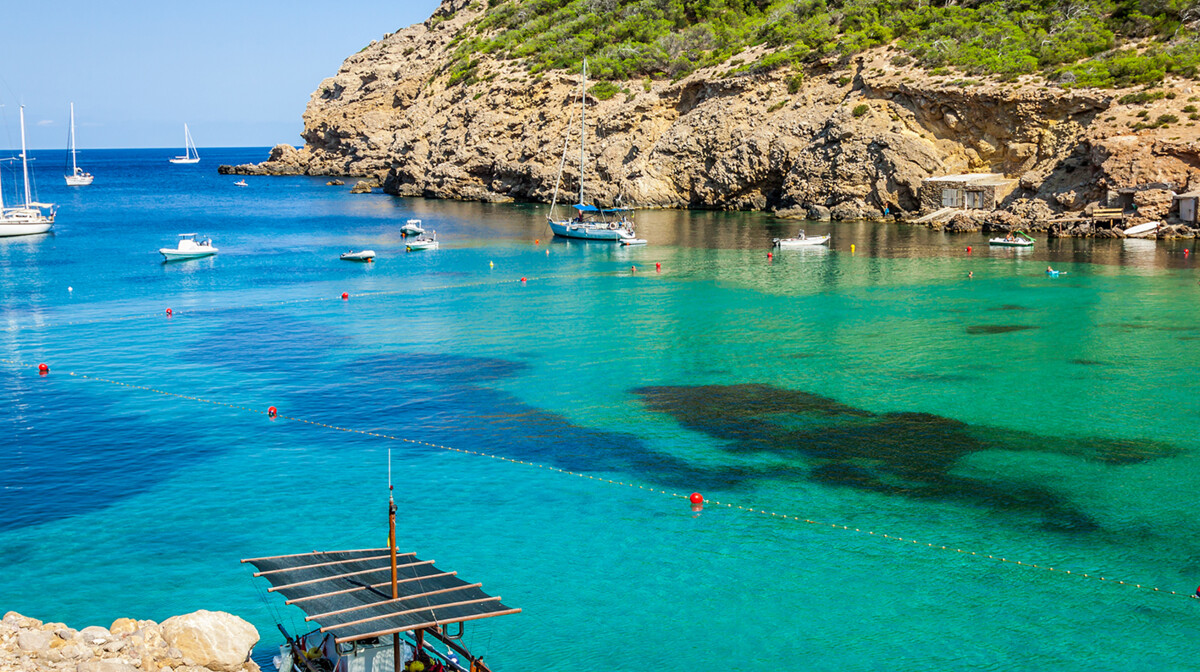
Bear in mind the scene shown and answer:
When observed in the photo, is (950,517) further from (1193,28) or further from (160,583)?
(1193,28)

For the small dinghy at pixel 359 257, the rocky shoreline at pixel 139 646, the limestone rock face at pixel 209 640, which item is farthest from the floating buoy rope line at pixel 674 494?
the small dinghy at pixel 359 257

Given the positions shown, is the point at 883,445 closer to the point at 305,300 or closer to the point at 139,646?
the point at 139,646

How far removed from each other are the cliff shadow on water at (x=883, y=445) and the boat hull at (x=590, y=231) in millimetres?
45827

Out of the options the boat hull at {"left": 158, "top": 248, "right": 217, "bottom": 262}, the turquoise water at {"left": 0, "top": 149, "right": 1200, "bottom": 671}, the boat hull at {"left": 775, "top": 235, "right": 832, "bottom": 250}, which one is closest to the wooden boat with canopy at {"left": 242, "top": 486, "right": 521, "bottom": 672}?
the turquoise water at {"left": 0, "top": 149, "right": 1200, "bottom": 671}

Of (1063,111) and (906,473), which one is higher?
(1063,111)

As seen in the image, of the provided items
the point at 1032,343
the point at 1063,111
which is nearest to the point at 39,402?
the point at 1032,343

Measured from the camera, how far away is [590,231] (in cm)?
8244

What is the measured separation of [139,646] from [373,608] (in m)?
4.52

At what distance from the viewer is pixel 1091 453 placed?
93.0ft

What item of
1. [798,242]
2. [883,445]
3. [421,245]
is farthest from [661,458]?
[421,245]

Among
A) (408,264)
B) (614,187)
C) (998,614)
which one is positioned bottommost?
(998,614)

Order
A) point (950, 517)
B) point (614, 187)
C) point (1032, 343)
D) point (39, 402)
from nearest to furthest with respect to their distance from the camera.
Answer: point (950, 517)
point (39, 402)
point (1032, 343)
point (614, 187)

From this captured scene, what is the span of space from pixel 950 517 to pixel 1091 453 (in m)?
7.41

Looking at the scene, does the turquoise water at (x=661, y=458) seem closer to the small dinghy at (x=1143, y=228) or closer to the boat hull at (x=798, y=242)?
the small dinghy at (x=1143, y=228)
